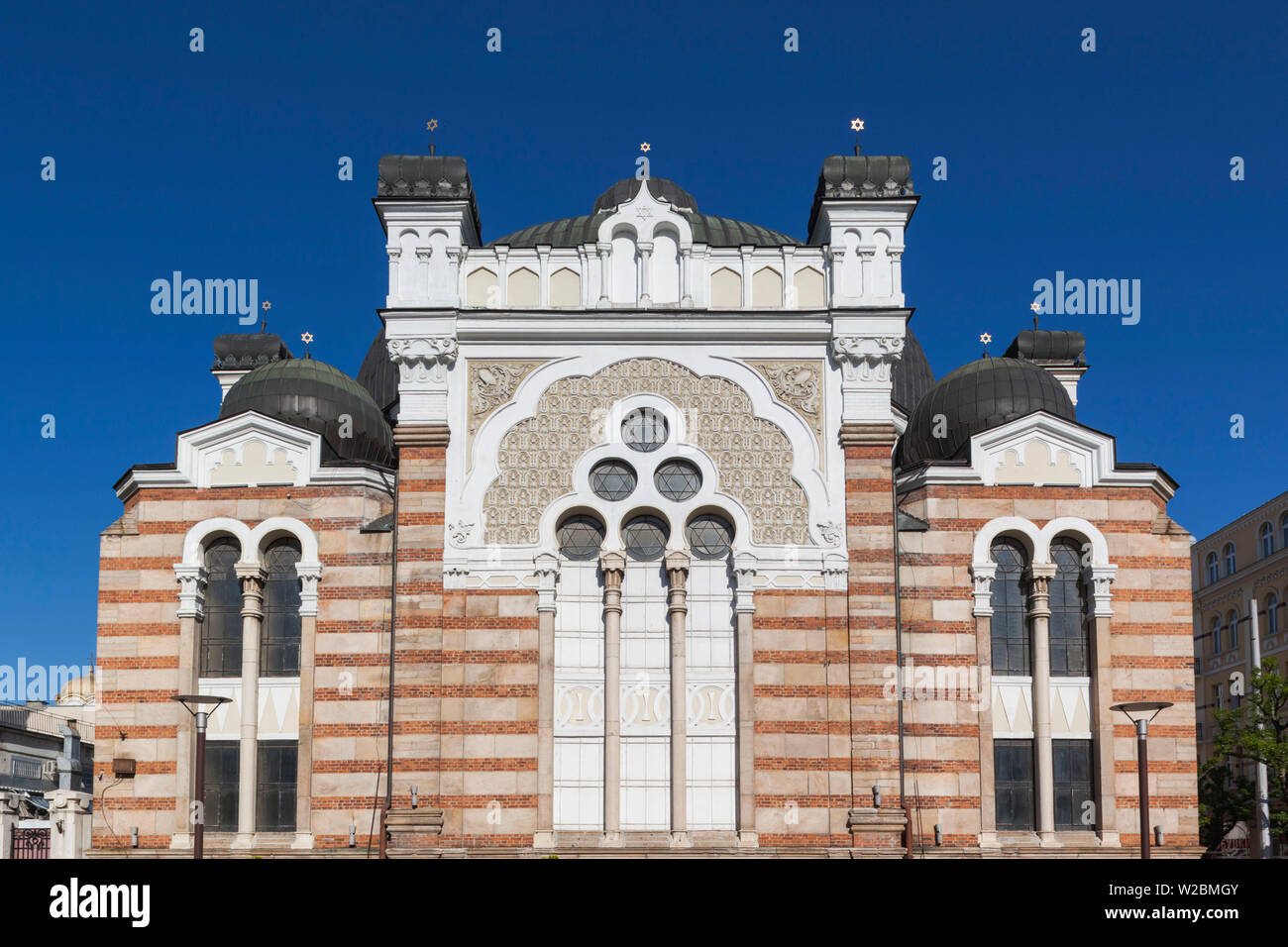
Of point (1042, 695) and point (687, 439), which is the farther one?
point (687, 439)

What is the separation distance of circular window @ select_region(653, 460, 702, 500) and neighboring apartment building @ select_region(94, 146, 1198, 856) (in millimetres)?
51

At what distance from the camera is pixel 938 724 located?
28.5 meters

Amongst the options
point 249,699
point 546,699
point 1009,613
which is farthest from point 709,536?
point 249,699

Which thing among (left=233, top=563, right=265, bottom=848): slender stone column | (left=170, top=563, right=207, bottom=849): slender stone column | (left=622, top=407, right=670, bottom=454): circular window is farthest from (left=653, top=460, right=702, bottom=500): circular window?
(left=170, top=563, right=207, bottom=849): slender stone column

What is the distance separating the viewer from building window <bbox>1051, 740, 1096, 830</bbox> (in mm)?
28641

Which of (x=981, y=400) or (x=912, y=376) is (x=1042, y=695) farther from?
(x=912, y=376)

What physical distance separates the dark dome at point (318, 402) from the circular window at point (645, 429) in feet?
18.8

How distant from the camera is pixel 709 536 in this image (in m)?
29.2

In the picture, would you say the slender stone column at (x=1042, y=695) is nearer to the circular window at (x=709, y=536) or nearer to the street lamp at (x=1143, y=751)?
the street lamp at (x=1143, y=751)

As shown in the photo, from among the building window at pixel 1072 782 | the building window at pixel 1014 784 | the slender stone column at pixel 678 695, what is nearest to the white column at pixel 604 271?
the slender stone column at pixel 678 695

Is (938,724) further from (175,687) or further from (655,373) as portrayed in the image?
(175,687)

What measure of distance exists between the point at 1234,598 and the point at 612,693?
34.2 metres
